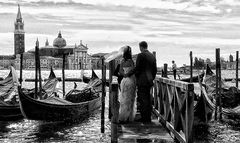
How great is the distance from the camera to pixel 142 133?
702 cm

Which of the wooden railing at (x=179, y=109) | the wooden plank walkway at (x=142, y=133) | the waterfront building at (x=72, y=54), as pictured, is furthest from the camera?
the waterfront building at (x=72, y=54)

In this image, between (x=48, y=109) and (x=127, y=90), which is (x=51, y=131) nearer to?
(x=48, y=109)

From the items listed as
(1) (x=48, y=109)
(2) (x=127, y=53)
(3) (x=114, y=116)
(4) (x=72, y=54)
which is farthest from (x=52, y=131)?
(4) (x=72, y=54)

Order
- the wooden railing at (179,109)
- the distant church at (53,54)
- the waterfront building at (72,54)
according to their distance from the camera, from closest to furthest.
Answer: the wooden railing at (179,109)
the distant church at (53,54)
the waterfront building at (72,54)

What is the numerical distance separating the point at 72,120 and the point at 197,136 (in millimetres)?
4624

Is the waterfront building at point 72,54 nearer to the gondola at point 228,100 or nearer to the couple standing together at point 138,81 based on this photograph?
the gondola at point 228,100

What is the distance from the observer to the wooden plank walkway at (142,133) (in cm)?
656

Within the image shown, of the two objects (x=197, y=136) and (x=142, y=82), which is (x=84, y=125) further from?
(x=142, y=82)

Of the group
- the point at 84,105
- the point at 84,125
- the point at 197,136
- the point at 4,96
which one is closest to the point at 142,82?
the point at 197,136

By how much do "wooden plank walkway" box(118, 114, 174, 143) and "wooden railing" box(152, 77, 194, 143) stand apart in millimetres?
184

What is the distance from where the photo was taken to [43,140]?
10461 millimetres

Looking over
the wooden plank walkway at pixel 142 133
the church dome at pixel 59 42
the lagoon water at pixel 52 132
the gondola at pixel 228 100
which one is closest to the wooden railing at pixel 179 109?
the wooden plank walkway at pixel 142 133

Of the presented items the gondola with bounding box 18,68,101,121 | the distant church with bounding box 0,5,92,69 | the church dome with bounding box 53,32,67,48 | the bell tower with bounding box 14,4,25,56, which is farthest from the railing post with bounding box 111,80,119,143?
the bell tower with bounding box 14,4,25,56

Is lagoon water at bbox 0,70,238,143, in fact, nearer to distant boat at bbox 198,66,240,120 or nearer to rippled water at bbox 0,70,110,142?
rippled water at bbox 0,70,110,142
